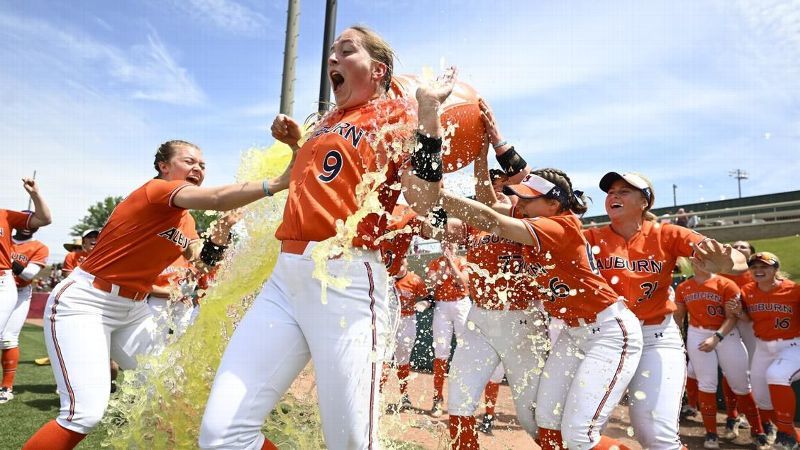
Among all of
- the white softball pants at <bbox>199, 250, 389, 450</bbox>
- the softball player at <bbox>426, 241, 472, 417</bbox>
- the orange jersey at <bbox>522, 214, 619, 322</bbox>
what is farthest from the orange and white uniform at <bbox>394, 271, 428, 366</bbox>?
the white softball pants at <bbox>199, 250, 389, 450</bbox>

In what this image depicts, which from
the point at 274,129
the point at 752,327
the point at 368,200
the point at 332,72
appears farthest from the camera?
the point at 752,327

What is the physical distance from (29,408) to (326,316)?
6.18 meters

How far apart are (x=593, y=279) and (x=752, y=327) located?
4.29 metres

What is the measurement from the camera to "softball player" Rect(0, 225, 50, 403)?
7.22 meters

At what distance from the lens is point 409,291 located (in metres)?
8.79

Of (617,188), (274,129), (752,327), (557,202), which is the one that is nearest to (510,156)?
(557,202)

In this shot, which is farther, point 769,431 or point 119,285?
point 769,431

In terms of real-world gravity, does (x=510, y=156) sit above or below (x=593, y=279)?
above

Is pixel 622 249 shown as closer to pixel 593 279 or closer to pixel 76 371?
pixel 593 279

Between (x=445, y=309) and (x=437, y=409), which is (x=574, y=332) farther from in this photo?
(x=445, y=309)

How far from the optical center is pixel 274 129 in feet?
10.3

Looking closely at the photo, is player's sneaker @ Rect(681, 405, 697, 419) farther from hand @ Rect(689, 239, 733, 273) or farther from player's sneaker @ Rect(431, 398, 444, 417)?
hand @ Rect(689, 239, 733, 273)

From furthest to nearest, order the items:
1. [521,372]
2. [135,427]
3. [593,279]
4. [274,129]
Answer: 1. [521,372]
2. [593,279]
3. [135,427]
4. [274,129]

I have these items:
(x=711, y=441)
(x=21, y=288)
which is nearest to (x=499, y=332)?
(x=711, y=441)
